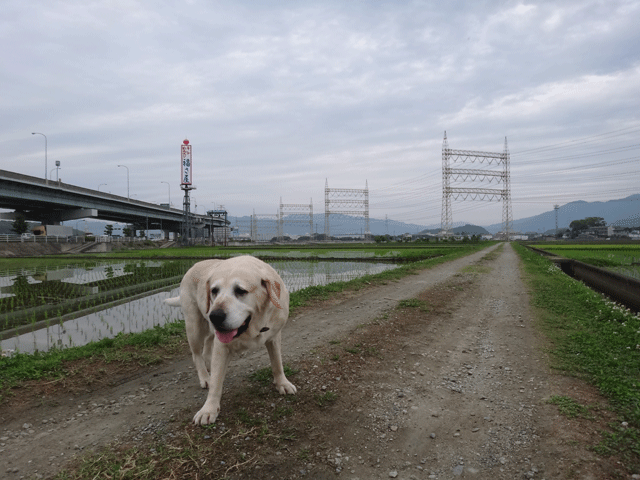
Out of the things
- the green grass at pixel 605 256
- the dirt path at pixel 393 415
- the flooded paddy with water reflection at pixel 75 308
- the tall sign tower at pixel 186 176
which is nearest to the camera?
the dirt path at pixel 393 415

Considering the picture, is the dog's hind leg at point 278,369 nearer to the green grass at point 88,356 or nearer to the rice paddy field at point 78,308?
the green grass at point 88,356

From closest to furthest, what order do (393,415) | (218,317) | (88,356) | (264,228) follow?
(218,317) → (393,415) → (88,356) → (264,228)

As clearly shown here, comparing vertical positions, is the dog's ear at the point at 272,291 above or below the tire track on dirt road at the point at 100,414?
above

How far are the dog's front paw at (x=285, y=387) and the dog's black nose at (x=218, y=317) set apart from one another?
1.53m

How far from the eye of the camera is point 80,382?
4668 millimetres

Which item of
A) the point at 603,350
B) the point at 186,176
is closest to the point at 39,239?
the point at 186,176

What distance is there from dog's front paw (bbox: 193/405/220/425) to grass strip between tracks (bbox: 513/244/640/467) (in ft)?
11.6

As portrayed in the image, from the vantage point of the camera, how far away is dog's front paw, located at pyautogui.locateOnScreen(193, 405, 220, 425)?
3.53 m

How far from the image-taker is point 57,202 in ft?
159

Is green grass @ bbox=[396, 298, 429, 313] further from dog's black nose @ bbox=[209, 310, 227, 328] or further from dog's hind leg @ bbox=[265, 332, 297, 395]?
dog's black nose @ bbox=[209, 310, 227, 328]

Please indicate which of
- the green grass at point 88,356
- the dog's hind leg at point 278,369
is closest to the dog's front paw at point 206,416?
the dog's hind leg at point 278,369

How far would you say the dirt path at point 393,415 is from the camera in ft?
9.70

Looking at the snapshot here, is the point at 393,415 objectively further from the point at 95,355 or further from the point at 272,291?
the point at 95,355

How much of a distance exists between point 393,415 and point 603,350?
12.9 ft
